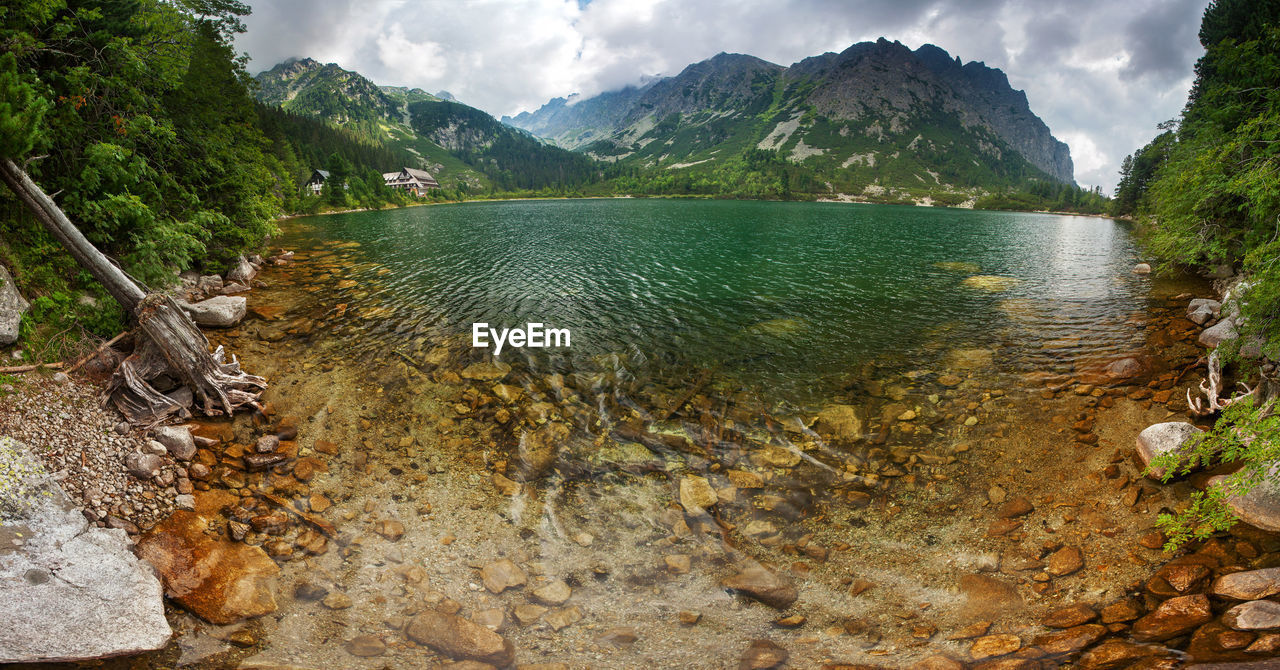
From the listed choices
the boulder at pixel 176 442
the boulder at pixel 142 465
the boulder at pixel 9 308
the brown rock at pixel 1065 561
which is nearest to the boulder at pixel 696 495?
the brown rock at pixel 1065 561

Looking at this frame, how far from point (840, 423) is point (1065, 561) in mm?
5932

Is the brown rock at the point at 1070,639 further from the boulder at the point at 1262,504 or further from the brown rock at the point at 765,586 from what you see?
the boulder at the point at 1262,504

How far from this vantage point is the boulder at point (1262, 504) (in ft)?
26.3

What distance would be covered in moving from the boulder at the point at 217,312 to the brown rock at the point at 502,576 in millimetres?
19686

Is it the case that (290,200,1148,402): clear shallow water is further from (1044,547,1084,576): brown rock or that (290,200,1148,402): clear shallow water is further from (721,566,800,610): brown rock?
(721,566,800,610): brown rock

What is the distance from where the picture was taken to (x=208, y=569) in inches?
304

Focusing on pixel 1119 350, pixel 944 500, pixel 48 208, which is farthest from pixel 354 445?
pixel 1119 350

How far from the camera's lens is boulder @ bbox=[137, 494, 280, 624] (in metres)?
7.11

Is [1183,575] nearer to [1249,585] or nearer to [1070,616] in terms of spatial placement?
[1249,585]

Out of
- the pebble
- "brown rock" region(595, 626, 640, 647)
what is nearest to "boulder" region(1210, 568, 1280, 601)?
"brown rock" region(595, 626, 640, 647)

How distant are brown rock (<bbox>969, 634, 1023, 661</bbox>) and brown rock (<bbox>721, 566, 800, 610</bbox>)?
2628mm

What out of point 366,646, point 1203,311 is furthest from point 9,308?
point 1203,311

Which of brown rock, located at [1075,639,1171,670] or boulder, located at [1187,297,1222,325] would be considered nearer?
brown rock, located at [1075,639,1171,670]

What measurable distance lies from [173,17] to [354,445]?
69.2 ft
